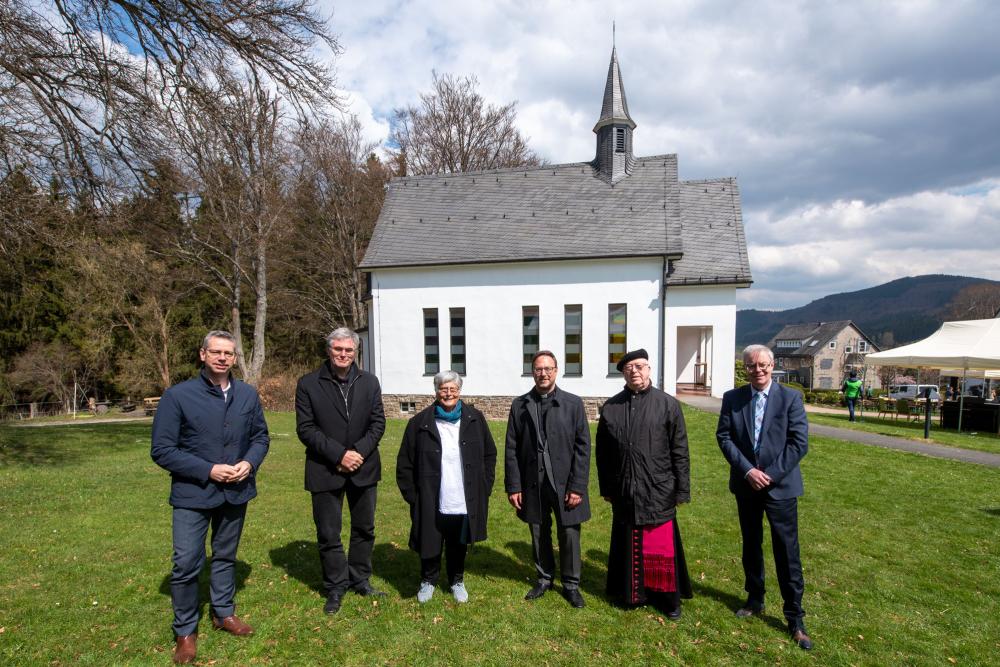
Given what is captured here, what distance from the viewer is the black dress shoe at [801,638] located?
11.4 ft

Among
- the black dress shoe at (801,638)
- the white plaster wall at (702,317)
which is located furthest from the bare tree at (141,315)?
the black dress shoe at (801,638)

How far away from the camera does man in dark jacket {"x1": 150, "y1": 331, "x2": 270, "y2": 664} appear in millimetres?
3176

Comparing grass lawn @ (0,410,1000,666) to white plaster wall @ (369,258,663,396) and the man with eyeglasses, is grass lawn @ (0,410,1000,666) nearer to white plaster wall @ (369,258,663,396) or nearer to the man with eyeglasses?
the man with eyeglasses

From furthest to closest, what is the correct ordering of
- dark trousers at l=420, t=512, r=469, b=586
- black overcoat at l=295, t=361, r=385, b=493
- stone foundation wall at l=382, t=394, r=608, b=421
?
stone foundation wall at l=382, t=394, r=608, b=421, dark trousers at l=420, t=512, r=469, b=586, black overcoat at l=295, t=361, r=385, b=493

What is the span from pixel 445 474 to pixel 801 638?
2796 mm

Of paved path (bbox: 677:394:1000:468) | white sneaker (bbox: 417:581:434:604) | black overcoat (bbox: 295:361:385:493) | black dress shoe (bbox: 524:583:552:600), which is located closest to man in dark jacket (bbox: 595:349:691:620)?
black dress shoe (bbox: 524:583:552:600)

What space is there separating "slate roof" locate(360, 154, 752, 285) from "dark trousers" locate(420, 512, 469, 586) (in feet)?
43.8

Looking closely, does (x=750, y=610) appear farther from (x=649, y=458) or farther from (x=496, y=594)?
(x=496, y=594)

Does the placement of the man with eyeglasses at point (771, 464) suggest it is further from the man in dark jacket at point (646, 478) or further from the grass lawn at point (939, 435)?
the grass lawn at point (939, 435)

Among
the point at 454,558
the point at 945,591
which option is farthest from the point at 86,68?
the point at 945,591

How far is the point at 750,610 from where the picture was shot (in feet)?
12.8

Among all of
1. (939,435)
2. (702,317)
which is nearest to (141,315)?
(702,317)

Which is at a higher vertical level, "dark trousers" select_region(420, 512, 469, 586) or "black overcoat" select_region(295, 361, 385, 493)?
"black overcoat" select_region(295, 361, 385, 493)

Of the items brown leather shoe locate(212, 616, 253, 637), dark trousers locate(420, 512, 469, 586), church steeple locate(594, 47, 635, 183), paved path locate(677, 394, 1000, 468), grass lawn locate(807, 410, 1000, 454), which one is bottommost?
grass lawn locate(807, 410, 1000, 454)
